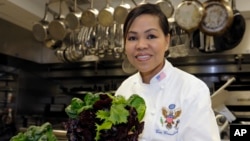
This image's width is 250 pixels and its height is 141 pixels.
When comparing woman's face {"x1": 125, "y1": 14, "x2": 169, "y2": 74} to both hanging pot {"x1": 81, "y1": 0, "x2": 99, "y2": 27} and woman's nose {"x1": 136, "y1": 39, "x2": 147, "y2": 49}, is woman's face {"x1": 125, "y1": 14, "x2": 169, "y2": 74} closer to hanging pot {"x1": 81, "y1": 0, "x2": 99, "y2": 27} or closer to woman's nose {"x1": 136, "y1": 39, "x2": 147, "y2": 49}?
woman's nose {"x1": 136, "y1": 39, "x2": 147, "y2": 49}

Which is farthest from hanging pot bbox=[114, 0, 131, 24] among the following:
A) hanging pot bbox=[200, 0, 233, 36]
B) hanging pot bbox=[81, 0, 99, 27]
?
hanging pot bbox=[200, 0, 233, 36]

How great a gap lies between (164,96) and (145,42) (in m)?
0.19

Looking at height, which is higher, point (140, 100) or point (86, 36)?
point (86, 36)

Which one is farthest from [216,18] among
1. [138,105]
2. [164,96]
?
[138,105]

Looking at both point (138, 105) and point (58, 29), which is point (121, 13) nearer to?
point (58, 29)

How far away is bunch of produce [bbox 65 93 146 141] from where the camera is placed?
477mm

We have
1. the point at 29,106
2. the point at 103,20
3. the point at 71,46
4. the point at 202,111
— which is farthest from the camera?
the point at 29,106

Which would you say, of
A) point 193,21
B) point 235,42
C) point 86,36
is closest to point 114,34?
point 86,36

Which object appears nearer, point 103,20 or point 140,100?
point 140,100

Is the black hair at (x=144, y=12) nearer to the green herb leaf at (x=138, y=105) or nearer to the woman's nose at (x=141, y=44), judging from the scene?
the woman's nose at (x=141, y=44)

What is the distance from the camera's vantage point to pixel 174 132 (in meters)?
0.85

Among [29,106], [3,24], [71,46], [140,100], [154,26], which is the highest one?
[3,24]

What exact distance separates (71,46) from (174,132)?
6.71 feet

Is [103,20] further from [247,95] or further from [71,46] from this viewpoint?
[247,95]
